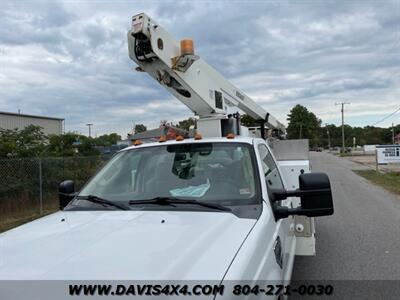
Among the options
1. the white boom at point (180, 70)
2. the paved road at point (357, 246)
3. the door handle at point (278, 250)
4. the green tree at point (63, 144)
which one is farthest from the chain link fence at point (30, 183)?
the door handle at point (278, 250)

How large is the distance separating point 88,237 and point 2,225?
8.34 m

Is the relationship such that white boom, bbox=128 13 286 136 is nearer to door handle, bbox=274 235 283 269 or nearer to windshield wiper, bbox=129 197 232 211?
windshield wiper, bbox=129 197 232 211

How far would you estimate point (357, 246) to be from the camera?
7227mm

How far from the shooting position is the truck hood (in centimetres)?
193

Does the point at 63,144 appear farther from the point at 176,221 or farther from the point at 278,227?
the point at 176,221

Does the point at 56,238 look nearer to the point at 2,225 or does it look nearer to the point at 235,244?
the point at 235,244

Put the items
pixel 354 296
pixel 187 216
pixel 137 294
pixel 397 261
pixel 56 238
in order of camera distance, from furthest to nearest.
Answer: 1. pixel 397 261
2. pixel 354 296
3. pixel 187 216
4. pixel 56 238
5. pixel 137 294

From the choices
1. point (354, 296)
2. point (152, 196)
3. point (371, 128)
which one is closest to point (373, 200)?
point (354, 296)

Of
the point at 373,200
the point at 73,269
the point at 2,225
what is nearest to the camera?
the point at 73,269

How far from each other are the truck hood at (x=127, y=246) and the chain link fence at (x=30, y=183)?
8494 millimetres

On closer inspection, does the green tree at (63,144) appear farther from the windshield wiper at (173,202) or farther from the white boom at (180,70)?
the windshield wiper at (173,202)

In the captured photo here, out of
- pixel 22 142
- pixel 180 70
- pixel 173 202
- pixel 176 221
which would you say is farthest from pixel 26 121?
pixel 176 221

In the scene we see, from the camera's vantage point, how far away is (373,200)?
13.1 metres

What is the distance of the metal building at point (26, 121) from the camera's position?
28.7 metres
